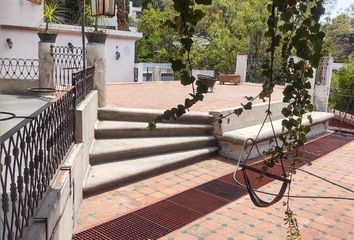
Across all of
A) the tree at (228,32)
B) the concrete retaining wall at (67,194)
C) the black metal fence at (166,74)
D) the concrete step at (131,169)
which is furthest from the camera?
the tree at (228,32)

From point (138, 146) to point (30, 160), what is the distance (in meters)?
3.39

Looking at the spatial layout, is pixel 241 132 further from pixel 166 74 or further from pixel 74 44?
pixel 166 74

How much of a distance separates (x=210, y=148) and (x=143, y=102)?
2.30 meters

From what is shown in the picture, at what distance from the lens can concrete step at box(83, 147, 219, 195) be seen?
15.9ft

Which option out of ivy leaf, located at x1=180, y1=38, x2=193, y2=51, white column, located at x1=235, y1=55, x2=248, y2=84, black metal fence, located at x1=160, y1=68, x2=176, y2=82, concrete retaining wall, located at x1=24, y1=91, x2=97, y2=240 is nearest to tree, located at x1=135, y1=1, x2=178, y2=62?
black metal fence, located at x1=160, y1=68, x2=176, y2=82

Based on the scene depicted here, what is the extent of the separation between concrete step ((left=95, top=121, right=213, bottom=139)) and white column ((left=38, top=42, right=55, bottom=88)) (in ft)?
7.77

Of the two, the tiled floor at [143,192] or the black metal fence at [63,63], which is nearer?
the tiled floor at [143,192]

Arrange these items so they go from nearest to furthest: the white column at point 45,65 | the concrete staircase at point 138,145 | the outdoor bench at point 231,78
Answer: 1. the concrete staircase at point 138,145
2. the white column at point 45,65
3. the outdoor bench at point 231,78

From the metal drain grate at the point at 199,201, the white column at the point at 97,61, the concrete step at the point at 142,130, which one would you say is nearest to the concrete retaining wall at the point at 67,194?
the concrete step at the point at 142,130

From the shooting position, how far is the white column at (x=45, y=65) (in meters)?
7.93

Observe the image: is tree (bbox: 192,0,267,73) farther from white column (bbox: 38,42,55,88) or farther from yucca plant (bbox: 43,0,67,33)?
white column (bbox: 38,42,55,88)

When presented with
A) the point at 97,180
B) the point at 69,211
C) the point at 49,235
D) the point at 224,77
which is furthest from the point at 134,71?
the point at 49,235

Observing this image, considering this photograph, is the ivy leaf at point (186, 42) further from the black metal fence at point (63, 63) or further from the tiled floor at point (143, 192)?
the black metal fence at point (63, 63)

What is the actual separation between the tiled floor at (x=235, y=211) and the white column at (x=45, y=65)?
13.0 ft
